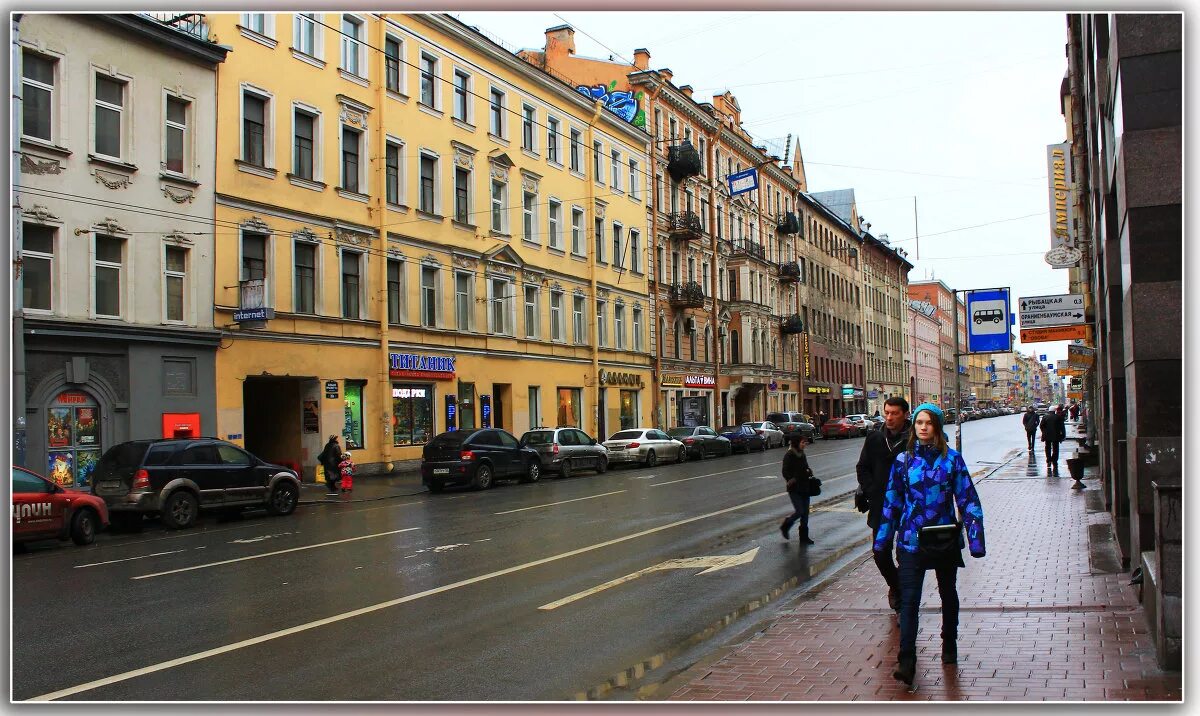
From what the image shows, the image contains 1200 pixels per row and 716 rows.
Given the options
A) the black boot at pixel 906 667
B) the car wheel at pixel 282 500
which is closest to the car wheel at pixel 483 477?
the car wheel at pixel 282 500

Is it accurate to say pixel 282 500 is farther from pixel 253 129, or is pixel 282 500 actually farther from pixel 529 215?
pixel 529 215

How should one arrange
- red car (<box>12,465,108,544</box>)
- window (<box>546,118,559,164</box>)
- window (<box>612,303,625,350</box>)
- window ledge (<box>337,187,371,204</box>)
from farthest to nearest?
window (<box>612,303,625,350</box>)
window (<box>546,118,559,164</box>)
window ledge (<box>337,187,371,204</box>)
red car (<box>12,465,108,544</box>)

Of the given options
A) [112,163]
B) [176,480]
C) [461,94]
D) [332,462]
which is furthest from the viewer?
[461,94]

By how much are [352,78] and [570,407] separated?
17.2m

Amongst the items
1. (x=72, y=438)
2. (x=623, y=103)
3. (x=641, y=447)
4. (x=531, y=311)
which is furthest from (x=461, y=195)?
(x=72, y=438)

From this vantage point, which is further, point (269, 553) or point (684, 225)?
point (684, 225)

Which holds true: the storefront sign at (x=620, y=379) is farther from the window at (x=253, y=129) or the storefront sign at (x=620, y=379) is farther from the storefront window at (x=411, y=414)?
the window at (x=253, y=129)

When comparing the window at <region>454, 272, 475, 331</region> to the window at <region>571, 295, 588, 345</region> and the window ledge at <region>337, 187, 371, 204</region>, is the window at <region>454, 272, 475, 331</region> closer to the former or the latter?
the window ledge at <region>337, 187, 371, 204</region>

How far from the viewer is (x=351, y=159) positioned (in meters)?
29.8

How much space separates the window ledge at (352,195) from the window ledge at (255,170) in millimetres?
2515

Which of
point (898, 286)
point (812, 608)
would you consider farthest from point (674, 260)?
point (898, 286)

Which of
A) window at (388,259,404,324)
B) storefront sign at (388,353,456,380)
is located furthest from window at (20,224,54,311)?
window at (388,259,404,324)

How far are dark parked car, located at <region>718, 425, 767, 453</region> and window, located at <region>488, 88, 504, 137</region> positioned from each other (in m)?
16.5

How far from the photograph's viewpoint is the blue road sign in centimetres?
1695
